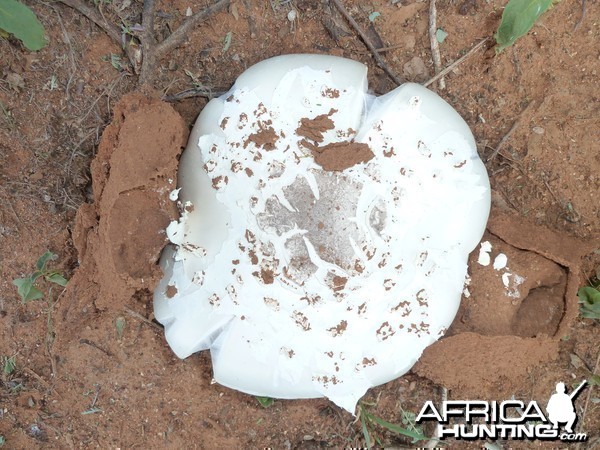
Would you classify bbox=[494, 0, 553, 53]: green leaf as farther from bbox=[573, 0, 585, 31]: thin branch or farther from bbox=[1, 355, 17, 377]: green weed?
bbox=[1, 355, 17, 377]: green weed

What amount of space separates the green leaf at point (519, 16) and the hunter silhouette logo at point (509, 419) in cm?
114

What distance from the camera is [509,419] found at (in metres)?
1.92

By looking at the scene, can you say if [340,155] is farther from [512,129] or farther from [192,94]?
[512,129]

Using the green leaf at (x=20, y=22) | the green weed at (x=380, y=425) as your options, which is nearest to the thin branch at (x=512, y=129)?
the green weed at (x=380, y=425)

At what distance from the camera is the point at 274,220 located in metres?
1.35

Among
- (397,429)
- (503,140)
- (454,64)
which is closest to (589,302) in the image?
(503,140)

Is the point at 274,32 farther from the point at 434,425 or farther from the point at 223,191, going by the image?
the point at 434,425

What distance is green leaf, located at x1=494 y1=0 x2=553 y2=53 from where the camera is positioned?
1.62 meters

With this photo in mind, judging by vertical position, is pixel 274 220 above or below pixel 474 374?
above

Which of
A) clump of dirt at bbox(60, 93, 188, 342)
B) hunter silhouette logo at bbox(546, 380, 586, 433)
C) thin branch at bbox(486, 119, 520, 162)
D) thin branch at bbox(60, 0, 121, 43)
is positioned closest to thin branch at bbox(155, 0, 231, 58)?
thin branch at bbox(60, 0, 121, 43)

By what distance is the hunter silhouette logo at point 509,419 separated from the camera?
6.26 ft

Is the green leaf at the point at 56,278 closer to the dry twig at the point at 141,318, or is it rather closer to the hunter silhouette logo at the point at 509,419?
the dry twig at the point at 141,318

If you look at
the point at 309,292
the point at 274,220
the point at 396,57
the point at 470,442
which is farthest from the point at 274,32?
the point at 470,442

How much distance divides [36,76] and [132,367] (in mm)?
973
